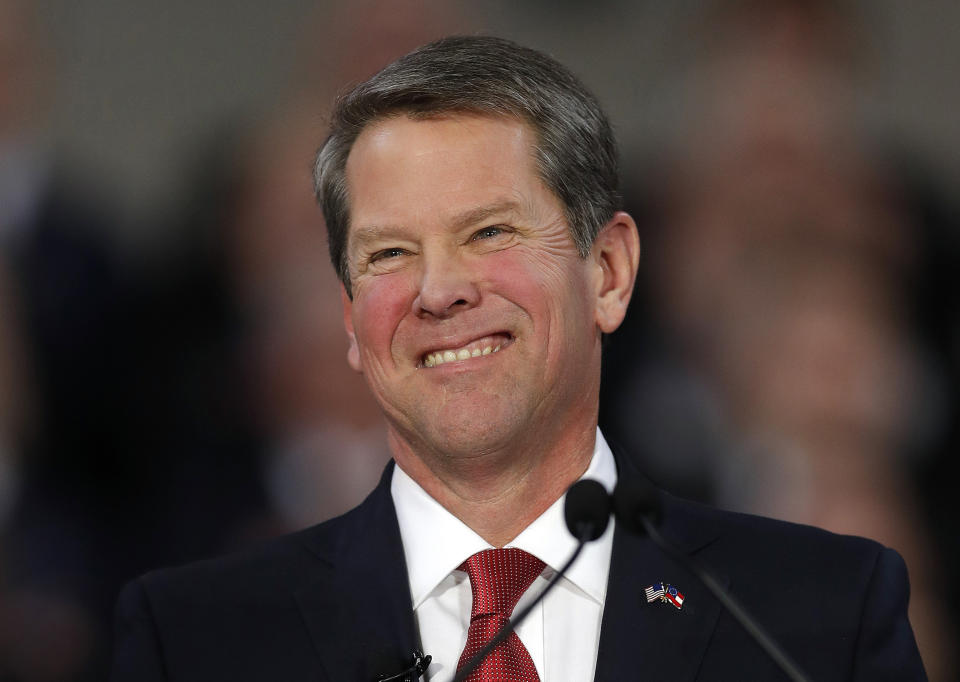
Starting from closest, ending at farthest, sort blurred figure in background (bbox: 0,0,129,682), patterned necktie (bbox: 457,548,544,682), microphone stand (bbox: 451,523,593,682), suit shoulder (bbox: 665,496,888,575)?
1. microphone stand (bbox: 451,523,593,682)
2. patterned necktie (bbox: 457,548,544,682)
3. suit shoulder (bbox: 665,496,888,575)
4. blurred figure in background (bbox: 0,0,129,682)

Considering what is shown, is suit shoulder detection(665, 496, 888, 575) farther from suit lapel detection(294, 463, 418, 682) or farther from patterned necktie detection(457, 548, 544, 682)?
→ suit lapel detection(294, 463, 418, 682)

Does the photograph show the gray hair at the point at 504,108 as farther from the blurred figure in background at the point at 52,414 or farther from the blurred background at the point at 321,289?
the blurred figure in background at the point at 52,414

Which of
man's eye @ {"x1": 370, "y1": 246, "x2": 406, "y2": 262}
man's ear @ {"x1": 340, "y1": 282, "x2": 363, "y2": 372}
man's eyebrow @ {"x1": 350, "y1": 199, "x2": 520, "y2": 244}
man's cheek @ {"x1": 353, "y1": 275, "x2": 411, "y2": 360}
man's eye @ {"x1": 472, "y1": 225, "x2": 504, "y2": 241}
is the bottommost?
man's ear @ {"x1": 340, "y1": 282, "x2": 363, "y2": 372}

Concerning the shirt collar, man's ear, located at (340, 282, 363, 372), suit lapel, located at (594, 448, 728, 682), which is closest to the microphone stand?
suit lapel, located at (594, 448, 728, 682)

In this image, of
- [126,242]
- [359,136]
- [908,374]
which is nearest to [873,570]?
[359,136]

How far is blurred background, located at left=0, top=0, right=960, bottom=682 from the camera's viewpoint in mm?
3383

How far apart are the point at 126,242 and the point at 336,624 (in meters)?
1.85

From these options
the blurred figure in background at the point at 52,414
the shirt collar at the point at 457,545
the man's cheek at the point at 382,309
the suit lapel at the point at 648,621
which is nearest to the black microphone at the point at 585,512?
the suit lapel at the point at 648,621

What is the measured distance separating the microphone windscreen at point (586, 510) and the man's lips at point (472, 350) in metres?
0.45

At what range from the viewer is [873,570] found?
212 centimetres

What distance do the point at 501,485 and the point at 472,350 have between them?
0.22m

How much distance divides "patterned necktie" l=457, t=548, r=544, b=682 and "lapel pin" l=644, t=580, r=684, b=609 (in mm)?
164

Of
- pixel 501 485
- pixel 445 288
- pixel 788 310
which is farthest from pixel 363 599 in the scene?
pixel 788 310

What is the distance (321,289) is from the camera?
3.52 metres
